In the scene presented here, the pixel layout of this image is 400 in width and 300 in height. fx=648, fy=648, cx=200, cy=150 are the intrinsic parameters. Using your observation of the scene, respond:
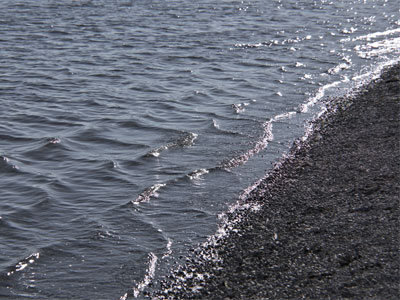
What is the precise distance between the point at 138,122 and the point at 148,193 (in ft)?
14.2

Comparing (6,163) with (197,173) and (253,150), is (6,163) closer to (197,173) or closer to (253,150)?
(197,173)

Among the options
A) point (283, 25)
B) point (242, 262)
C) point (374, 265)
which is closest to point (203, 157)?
point (242, 262)

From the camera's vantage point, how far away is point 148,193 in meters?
12.5

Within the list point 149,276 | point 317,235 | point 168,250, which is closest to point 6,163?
point 168,250

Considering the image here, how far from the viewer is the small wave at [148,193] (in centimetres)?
1220

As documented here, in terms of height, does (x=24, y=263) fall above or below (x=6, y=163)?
below

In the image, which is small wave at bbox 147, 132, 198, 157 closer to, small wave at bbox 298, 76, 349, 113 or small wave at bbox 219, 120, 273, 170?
small wave at bbox 219, 120, 273, 170

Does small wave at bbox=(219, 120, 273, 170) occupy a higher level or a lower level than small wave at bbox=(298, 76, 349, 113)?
lower

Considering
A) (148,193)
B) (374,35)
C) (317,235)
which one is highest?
(374,35)

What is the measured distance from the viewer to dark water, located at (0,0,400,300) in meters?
10.4

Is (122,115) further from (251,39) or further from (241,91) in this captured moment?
(251,39)

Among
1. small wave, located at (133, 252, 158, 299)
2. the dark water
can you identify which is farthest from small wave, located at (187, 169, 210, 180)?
small wave, located at (133, 252, 158, 299)

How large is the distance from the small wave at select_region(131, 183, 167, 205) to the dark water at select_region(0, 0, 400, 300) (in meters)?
0.04

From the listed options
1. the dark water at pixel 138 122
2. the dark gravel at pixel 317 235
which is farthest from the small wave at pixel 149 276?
the dark gravel at pixel 317 235
